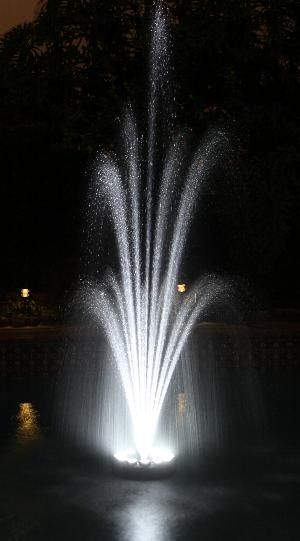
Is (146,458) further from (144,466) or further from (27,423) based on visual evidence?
(27,423)

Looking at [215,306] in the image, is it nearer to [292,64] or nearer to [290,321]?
[290,321]

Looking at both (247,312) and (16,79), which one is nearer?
(247,312)

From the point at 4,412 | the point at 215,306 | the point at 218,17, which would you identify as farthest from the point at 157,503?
the point at 218,17

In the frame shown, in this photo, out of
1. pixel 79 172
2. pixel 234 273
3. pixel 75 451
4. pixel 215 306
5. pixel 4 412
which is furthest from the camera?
pixel 79 172

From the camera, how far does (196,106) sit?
22.1m

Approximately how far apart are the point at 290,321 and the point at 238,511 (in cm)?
1341

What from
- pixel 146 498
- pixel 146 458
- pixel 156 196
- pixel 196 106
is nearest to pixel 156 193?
pixel 156 196

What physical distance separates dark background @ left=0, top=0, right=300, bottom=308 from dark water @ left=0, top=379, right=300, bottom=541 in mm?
11059

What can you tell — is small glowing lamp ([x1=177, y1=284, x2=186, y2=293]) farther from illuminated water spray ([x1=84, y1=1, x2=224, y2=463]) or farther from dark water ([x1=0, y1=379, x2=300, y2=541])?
dark water ([x1=0, y1=379, x2=300, y2=541])

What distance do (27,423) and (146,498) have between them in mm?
3987

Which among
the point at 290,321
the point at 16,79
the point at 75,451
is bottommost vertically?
the point at 75,451

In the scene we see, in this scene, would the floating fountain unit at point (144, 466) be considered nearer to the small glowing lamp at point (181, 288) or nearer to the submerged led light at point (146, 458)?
the submerged led light at point (146, 458)

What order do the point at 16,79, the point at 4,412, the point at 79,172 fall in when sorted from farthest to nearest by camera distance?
the point at 79,172 → the point at 16,79 → the point at 4,412

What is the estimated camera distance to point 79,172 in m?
26.1
